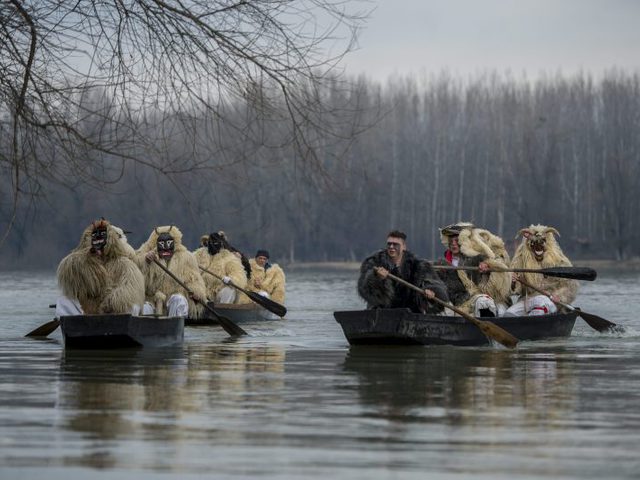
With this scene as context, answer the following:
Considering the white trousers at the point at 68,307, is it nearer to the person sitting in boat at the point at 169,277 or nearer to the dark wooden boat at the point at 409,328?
the person sitting in boat at the point at 169,277

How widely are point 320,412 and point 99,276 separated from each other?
7.46m

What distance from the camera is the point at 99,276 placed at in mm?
18266

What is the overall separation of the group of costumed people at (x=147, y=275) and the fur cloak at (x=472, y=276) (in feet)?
10.6

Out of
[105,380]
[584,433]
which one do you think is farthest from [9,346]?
[584,433]

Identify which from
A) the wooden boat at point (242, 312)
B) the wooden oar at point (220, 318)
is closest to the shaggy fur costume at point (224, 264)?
the wooden boat at point (242, 312)

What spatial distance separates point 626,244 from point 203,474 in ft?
257

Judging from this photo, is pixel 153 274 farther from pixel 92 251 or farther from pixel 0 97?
pixel 0 97

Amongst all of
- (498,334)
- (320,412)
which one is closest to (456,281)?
(498,334)

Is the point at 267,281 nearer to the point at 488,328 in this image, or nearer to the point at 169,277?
the point at 169,277

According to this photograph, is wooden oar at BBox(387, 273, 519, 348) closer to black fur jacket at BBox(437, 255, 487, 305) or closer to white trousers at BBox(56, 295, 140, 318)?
black fur jacket at BBox(437, 255, 487, 305)

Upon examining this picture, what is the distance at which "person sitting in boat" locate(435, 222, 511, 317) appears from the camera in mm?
20719

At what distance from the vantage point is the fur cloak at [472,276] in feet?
68.3

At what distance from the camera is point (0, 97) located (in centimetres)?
1366

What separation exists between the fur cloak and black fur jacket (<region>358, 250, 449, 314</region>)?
1630 millimetres
